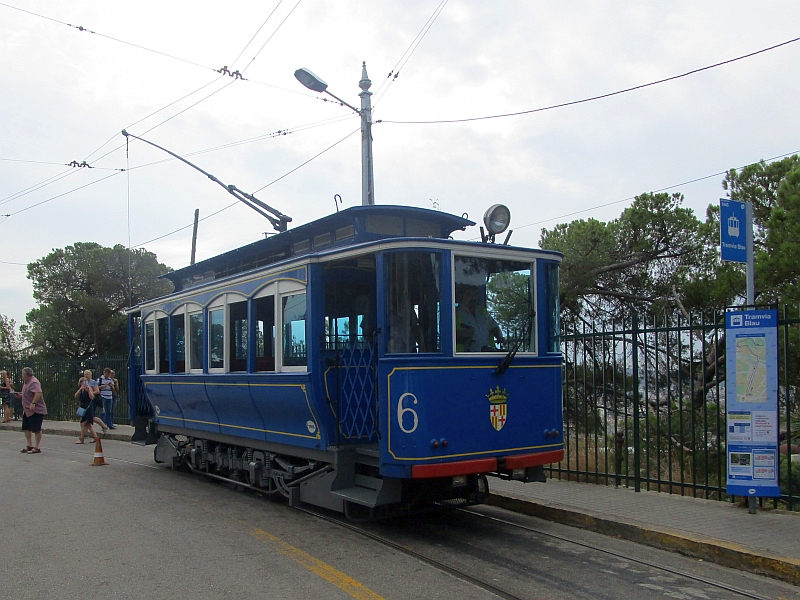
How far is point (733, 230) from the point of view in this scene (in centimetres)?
745

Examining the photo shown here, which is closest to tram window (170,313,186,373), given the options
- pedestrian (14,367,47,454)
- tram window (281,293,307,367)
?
tram window (281,293,307,367)

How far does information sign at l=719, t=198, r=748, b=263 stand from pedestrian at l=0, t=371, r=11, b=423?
856 inches

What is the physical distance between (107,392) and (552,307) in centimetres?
1426

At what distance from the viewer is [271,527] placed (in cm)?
764

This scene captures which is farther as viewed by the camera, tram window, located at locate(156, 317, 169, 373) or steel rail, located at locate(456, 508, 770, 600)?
tram window, located at locate(156, 317, 169, 373)

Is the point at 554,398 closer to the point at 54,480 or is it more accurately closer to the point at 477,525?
the point at 477,525

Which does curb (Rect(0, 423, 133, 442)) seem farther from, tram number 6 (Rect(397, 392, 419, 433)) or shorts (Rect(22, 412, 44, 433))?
tram number 6 (Rect(397, 392, 419, 433))

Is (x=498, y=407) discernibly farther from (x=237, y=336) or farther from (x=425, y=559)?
(x=237, y=336)

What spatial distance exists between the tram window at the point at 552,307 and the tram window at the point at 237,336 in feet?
12.0

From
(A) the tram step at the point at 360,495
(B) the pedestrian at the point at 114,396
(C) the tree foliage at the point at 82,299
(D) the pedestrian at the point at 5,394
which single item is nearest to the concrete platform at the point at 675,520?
(A) the tram step at the point at 360,495

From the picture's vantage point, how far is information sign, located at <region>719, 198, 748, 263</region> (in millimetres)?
7367

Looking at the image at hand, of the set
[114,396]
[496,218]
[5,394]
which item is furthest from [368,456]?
[5,394]

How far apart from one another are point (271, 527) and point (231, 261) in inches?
173

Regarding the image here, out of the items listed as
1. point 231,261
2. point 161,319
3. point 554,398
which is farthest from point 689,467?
point 161,319
